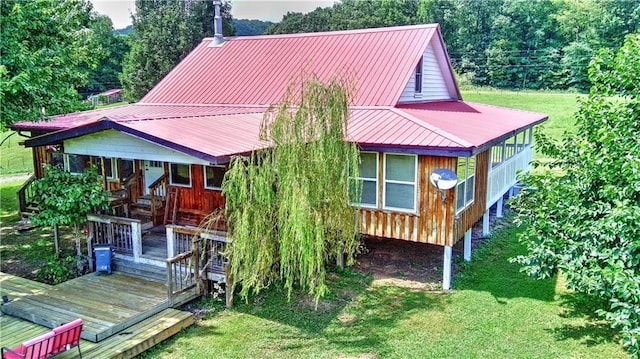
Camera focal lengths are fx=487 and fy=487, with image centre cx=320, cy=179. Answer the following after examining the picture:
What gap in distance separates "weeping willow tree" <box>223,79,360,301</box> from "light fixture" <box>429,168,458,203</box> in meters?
2.31

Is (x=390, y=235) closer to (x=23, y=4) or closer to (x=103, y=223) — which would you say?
(x=103, y=223)

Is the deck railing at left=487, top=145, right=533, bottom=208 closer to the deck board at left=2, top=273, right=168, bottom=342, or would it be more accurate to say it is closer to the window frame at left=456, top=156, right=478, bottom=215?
the window frame at left=456, top=156, right=478, bottom=215

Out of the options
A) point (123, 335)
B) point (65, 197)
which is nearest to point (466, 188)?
point (123, 335)

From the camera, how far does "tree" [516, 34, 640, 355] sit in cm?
645

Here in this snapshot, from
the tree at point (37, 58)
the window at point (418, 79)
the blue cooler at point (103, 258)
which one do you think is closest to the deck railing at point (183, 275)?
the blue cooler at point (103, 258)

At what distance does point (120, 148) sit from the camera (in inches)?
375

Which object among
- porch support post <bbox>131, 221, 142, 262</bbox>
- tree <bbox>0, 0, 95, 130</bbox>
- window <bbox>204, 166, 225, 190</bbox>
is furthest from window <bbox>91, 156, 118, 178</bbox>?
porch support post <bbox>131, 221, 142, 262</bbox>

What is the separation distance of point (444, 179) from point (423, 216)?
1127mm

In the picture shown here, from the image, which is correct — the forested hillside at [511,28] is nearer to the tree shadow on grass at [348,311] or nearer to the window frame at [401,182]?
the window frame at [401,182]

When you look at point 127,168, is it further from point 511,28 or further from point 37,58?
point 511,28

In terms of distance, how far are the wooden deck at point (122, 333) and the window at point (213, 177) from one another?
3554 millimetres

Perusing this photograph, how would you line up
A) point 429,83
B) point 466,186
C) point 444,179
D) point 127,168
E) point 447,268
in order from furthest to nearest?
point 429,83 → point 127,168 → point 466,186 → point 447,268 → point 444,179

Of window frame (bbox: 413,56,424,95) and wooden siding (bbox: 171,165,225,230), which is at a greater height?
window frame (bbox: 413,56,424,95)

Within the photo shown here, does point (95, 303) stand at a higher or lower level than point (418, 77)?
lower
